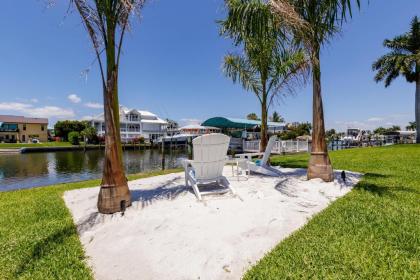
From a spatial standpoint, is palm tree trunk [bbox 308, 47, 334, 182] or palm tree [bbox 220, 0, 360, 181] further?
palm tree trunk [bbox 308, 47, 334, 182]

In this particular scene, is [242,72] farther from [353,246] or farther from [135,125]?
[135,125]

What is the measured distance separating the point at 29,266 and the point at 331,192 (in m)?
5.09

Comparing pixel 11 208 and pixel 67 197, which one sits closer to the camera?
pixel 11 208

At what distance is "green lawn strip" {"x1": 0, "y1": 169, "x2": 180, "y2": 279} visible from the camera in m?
2.44

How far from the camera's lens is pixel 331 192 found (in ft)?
16.5

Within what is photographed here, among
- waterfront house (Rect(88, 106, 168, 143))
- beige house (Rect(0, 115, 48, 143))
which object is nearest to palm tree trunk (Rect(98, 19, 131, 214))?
waterfront house (Rect(88, 106, 168, 143))

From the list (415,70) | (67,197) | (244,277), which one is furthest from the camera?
(415,70)

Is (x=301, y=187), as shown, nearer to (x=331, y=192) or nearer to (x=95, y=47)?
(x=331, y=192)

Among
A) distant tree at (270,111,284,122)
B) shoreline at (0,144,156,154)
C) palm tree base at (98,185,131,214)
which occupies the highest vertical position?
distant tree at (270,111,284,122)

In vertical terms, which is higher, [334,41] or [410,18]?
[410,18]

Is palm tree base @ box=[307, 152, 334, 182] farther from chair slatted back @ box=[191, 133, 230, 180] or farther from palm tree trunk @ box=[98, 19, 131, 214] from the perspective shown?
palm tree trunk @ box=[98, 19, 131, 214]

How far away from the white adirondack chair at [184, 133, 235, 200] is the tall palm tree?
2.40 m

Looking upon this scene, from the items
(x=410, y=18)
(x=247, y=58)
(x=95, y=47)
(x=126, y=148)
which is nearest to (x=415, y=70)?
(x=410, y=18)

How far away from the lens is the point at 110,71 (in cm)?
407
